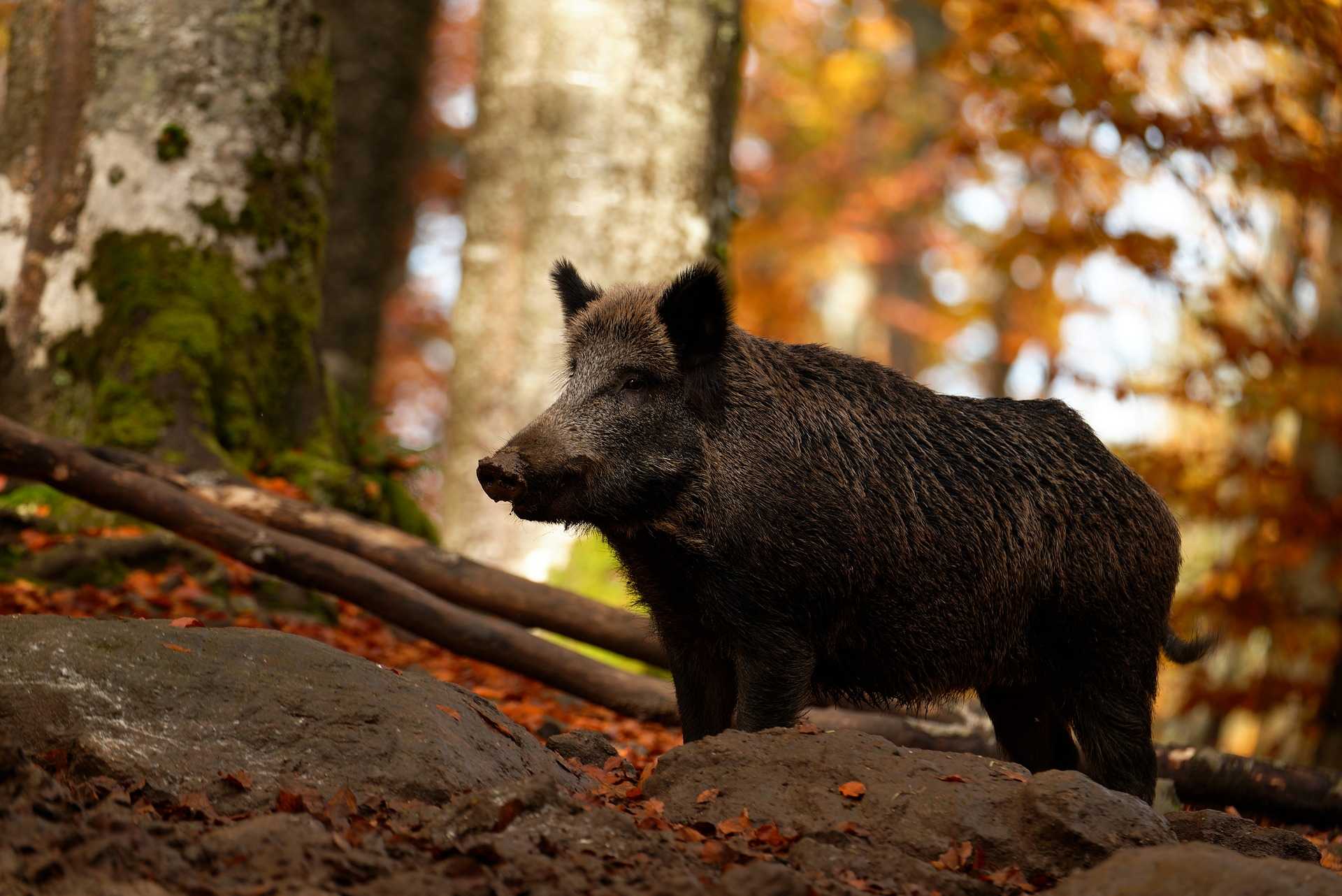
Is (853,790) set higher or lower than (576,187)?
lower

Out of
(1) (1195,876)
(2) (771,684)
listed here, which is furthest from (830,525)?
(1) (1195,876)

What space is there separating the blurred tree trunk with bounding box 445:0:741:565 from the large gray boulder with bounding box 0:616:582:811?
17.1ft

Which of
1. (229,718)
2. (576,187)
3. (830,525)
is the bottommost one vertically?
(229,718)

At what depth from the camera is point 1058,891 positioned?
3.24m

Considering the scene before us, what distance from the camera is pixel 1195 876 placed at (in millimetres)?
3154

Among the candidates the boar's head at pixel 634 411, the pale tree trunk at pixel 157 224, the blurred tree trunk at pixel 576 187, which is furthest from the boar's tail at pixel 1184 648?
the pale tree trunk at pixel 157 224

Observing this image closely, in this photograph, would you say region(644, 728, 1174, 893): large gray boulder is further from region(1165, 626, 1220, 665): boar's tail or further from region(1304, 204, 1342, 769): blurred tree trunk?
region(1304, 204, 1342, 769): blurred tree trunk

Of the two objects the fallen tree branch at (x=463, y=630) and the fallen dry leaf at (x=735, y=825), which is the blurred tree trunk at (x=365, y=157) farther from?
the fallen dry leaf at (x=735, y=825)

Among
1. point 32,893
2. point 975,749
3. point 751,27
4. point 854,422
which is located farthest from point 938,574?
point 751,27

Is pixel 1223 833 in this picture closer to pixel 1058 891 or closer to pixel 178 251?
pixel 1058 891

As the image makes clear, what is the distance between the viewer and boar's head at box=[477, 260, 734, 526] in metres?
4.95

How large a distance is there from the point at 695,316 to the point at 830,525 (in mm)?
963

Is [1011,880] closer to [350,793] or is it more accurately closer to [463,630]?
[350,793]

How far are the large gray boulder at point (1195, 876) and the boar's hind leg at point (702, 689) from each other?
205 cm
